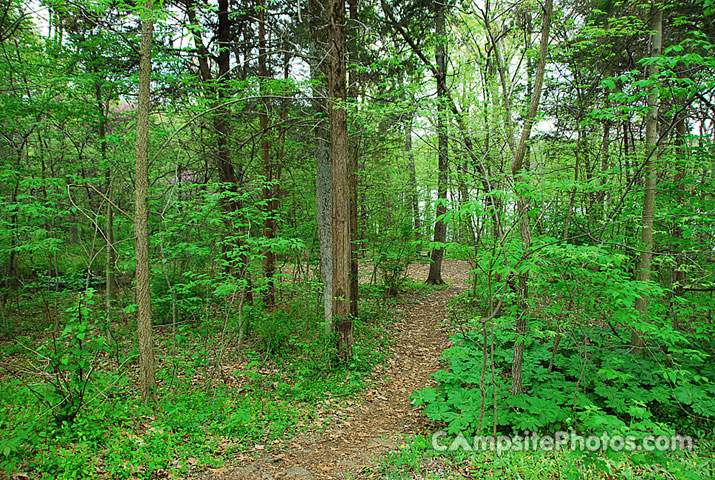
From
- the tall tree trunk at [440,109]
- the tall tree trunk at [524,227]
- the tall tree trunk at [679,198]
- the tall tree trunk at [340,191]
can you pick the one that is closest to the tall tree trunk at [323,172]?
the tall tree trunk at [340,191]

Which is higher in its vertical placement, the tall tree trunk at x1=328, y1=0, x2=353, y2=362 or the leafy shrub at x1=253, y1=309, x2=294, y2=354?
the tall tree trunk at x1=328, y1=0, x2=353, y2=362

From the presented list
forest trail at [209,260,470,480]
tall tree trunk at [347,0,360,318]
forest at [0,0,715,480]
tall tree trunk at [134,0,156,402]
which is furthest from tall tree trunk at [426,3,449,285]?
tall tree trunk at [134,0,156,402]

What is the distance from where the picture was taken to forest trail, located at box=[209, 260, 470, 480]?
12.2 feet

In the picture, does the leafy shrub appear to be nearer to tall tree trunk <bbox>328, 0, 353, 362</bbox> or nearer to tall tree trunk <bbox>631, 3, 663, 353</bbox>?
tall tree trunk <bbox>328, 0, 353, 362</bbox>

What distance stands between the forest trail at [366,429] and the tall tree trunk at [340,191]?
108 cm

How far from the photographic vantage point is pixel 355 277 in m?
8.75

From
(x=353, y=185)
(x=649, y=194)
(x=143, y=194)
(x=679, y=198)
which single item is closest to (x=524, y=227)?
(x=649, y=194)

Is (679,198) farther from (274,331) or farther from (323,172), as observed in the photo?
(274,331)

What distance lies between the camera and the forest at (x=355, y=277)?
3.63 metres

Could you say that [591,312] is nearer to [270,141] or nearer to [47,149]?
[270,141]

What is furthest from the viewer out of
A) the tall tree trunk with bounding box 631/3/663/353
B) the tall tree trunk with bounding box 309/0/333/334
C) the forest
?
the tall tree trunk with bounding box 309/0/333/334

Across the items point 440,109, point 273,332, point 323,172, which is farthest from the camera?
point 440,109

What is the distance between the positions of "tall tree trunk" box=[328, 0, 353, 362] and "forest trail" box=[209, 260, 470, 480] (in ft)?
3.53

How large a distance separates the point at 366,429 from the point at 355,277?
4.35 meters
